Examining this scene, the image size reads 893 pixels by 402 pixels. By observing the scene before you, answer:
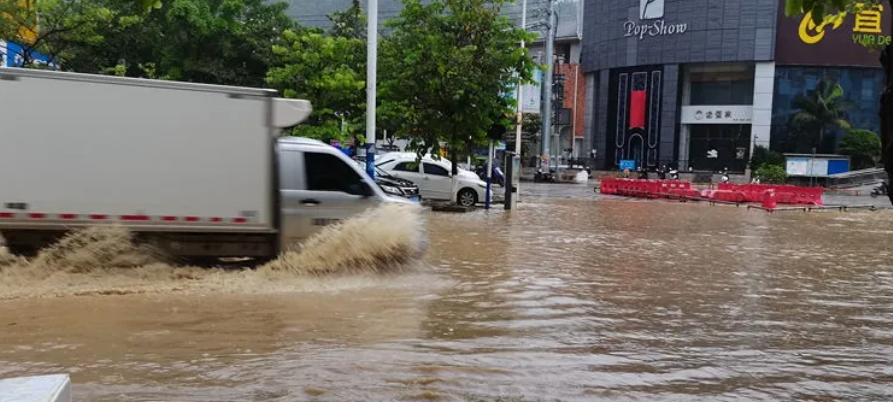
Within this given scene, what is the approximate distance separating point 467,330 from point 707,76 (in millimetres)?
51408

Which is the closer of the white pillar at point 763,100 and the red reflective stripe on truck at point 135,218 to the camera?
the red reflective stripe on truck at point 135,218

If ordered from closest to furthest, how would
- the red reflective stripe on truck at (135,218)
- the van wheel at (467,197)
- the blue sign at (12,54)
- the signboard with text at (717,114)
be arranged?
the red reflective stripe on truck at (135,218) < the blue sign at (12,54) < the van wheel at (467,197) < the signboard with text at (717,114)

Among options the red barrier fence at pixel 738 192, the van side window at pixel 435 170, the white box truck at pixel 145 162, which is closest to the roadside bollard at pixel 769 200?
the red barrier fence at pixel 738 192

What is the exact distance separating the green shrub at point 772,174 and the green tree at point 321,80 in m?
29.8

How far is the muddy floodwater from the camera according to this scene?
4.80 metres

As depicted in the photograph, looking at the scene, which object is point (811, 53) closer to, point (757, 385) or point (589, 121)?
point (589, 121)

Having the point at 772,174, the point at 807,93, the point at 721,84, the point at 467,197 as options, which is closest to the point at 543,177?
the point at 772,174

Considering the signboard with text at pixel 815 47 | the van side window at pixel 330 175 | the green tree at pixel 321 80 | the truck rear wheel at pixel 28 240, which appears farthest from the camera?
the signboard with text at pixel 815 47

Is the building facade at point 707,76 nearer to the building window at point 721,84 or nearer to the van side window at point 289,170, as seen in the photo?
the building window at point 721,84

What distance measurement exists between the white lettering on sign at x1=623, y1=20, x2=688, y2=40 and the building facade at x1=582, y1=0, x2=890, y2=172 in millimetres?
72

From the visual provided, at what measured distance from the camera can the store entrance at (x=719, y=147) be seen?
4978 cm

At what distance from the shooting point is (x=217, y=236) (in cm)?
838

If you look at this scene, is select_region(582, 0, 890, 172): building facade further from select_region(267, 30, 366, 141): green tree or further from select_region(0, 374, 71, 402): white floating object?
select_region(0, 374, 71, 402): white floating object

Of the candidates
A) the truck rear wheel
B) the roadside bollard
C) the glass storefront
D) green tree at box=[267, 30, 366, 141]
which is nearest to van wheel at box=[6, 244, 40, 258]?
the truck rear wheel
